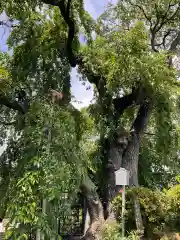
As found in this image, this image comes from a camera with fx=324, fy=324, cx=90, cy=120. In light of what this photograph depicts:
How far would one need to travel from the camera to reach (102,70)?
8625 millimetres

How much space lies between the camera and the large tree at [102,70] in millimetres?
7691

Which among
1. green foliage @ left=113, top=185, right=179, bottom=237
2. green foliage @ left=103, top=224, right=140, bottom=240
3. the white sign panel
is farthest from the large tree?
the white sign panel

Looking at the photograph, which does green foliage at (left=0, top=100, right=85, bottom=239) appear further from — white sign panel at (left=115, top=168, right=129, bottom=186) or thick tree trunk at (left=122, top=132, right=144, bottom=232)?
thick tree trunk at (left=122, top=132, right=144, bottom=232)

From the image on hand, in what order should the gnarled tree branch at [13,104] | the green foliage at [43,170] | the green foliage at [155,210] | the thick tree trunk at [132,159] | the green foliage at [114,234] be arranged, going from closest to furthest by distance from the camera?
the green foliage at [43,170]
the green foliage at [114,234]
the green foliage at [155,210]
the gnarled tree branch at [13,104]
the thick tree trunk at [132,159]

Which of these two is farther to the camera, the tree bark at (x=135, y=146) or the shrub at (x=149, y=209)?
the tree bark at (x=135, y=146)

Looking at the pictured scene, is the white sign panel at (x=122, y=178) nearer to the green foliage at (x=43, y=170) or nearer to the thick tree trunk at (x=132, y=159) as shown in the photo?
the green foliage at (x=43, y=170)

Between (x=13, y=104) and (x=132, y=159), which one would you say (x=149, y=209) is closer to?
(x=132, y=159)

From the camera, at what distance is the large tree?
303 inches

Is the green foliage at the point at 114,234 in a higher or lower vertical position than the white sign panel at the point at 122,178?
lower

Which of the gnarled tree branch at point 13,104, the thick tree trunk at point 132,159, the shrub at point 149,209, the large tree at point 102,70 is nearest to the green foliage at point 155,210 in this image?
the shrub at point 149,209

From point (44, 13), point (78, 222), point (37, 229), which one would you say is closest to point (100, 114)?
point (44, 13)

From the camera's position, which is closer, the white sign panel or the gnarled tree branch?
the white sign panel

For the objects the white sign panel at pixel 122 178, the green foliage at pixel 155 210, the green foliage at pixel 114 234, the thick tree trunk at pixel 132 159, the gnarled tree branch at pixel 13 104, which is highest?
the gnarled tree branch at pixel 13 104

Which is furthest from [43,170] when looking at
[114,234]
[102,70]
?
[102,70]
